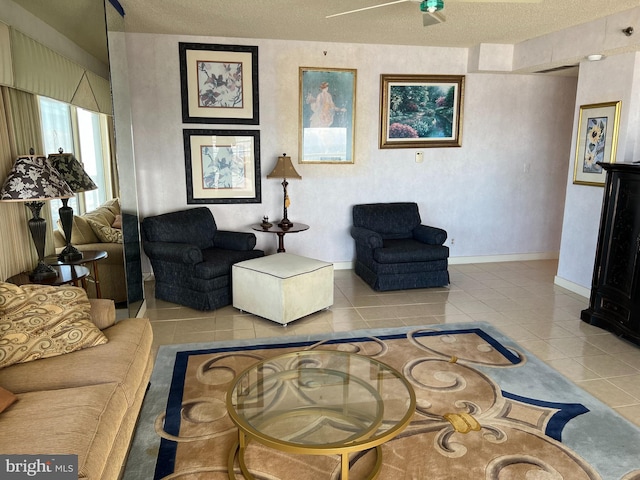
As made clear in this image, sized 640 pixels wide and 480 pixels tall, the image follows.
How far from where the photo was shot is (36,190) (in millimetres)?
2650

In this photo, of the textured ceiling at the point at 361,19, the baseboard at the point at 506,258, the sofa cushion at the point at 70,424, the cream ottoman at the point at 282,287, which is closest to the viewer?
the sofa cushion at the point at 70,424

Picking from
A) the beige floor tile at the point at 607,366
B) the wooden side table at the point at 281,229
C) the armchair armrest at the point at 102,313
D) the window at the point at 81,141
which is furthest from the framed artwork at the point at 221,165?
the beige floor tile at the point at 607,366

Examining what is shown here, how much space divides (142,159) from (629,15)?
4885 millimetres

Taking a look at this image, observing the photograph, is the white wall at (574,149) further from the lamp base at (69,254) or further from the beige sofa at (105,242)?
the lamp base at (69,254)

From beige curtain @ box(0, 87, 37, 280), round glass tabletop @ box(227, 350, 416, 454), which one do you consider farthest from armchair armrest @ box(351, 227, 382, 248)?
beige curtain @ box(0, 87, 37, 280)

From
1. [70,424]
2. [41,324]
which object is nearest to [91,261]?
[41,324]

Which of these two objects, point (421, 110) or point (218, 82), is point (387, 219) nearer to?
point (421, 110)

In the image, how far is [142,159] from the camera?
523 centimetres

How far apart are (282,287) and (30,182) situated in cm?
201

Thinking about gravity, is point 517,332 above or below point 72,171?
below

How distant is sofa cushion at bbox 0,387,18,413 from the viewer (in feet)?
6.09

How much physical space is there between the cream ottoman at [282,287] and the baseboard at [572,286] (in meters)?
2.72

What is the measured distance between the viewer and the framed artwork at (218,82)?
5.14 m

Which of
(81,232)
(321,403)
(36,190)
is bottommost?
(321,403)
